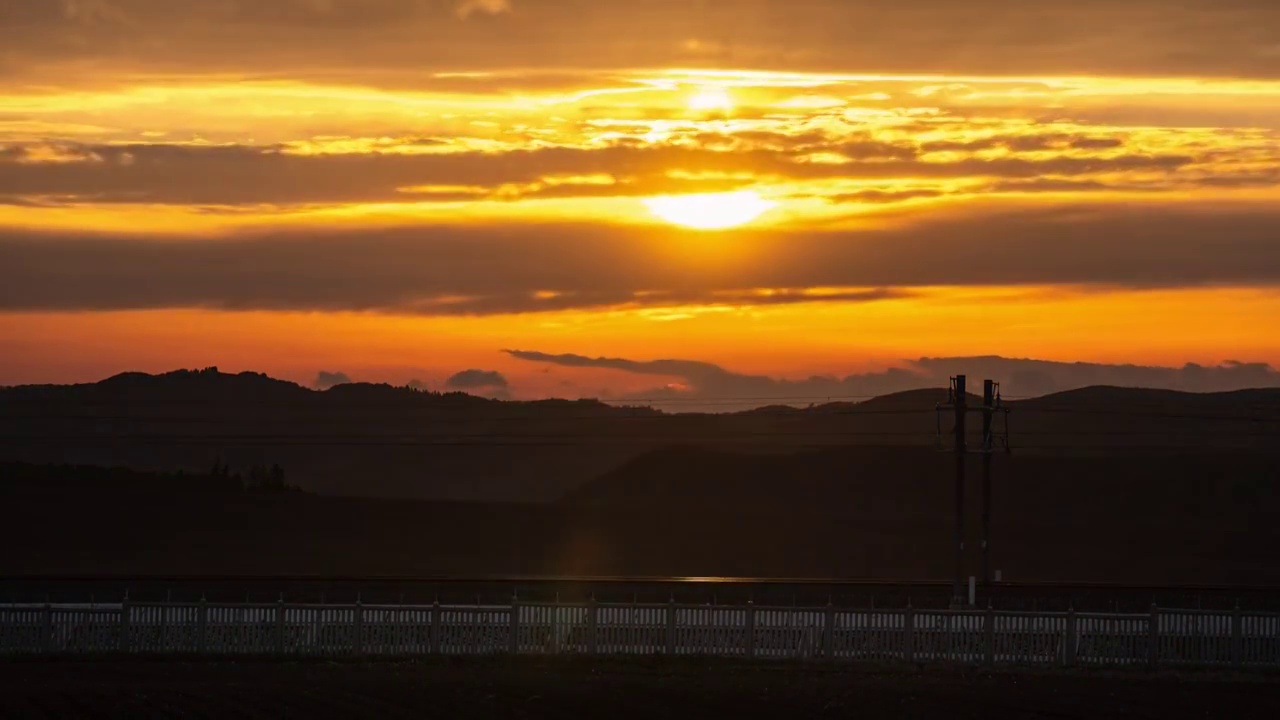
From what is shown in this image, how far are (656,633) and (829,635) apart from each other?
4.33 m

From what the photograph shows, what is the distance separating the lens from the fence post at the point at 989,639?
39906mm

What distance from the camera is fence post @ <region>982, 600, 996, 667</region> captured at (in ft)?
131

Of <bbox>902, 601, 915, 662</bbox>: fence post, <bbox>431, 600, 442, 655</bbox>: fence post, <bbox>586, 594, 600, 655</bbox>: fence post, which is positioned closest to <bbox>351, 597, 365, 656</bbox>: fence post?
<bbox>431, 600, 442, 655</bbox>: fence post

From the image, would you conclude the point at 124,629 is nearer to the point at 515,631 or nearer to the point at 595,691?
the point at 515,631

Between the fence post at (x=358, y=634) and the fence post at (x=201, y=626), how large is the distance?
363cm

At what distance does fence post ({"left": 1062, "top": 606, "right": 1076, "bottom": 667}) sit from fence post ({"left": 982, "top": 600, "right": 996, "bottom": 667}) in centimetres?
174

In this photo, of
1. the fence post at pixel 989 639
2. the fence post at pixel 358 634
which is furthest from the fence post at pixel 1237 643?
the fence post at pixel 358 634

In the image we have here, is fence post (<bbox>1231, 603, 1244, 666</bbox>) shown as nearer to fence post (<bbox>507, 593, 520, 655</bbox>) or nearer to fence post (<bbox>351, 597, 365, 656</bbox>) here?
fence post (<bbox>507, 593, 520, 655</bbox>)

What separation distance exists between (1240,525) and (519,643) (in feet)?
258

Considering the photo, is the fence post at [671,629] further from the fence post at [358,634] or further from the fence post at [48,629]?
the fence post at [48,629]

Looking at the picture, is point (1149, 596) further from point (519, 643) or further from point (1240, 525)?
point (1240, 525)

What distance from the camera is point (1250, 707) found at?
33.4 metres

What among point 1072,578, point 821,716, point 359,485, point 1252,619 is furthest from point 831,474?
point 821,716

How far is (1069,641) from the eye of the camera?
40.0 meters
